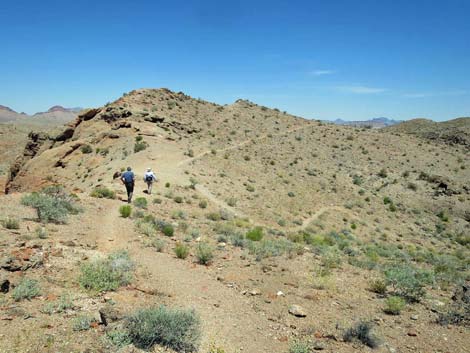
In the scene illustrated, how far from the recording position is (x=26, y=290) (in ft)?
23.7

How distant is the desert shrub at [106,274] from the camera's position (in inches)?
319

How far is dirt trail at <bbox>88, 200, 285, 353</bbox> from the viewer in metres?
7.02

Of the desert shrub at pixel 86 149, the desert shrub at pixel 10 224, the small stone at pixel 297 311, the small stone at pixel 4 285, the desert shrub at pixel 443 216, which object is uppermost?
the desert shrub at pixel 86 149

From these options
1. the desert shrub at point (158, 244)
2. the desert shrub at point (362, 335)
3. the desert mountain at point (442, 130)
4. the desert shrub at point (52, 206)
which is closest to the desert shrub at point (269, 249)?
the desert shrub at point (158, 244)

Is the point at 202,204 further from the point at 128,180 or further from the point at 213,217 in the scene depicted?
the point at 128,180

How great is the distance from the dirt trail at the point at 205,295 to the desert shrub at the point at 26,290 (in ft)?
7.88

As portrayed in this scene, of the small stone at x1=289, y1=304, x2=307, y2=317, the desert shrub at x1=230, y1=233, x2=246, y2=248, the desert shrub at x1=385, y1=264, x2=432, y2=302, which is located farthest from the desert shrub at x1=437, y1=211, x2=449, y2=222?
the small stone at x1=289, y1=304, x2=307, y2=317

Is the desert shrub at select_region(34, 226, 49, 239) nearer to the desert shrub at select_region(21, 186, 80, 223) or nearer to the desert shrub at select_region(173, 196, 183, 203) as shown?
the desert shrub at select_region(21, 186, 80, 223)

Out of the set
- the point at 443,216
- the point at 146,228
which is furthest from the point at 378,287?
the point at 443,216

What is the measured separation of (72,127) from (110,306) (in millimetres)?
39041

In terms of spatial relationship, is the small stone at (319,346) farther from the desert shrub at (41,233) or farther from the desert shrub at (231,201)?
the desert shrub at (231,201)

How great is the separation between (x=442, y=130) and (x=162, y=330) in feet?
248

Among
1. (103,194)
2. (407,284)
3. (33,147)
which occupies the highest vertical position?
(33,147)

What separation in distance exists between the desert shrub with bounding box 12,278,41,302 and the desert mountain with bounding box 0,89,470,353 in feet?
0.81
